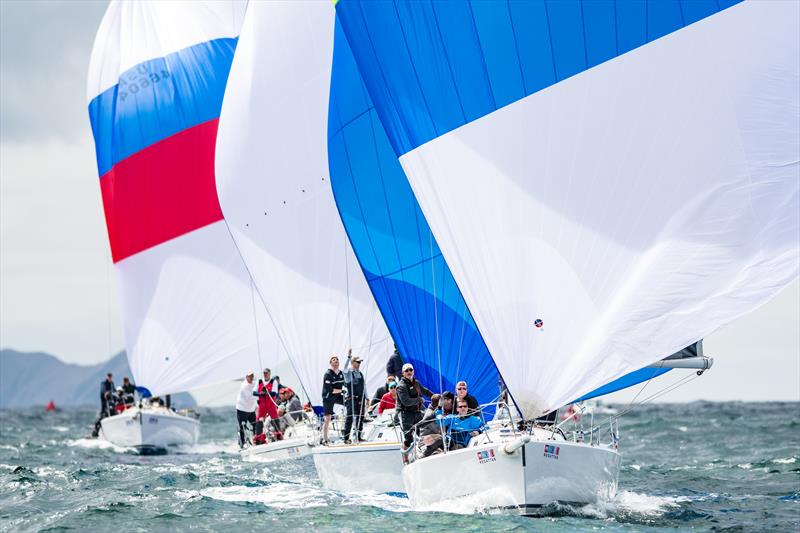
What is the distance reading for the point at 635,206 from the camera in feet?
37.4

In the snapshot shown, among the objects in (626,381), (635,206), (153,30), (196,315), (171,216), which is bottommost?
(626,381)

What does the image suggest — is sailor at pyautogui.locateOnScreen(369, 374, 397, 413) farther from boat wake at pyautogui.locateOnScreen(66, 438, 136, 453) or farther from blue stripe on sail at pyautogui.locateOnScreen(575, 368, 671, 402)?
boat wake at pyautogui.locateOnScreen(66, 438, 136, 453)

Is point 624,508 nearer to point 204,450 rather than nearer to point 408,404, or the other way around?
point 408,404

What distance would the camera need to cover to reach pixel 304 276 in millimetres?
20312

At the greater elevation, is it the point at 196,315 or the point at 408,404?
the point at 196,315

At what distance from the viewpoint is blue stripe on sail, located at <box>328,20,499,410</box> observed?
15.4m

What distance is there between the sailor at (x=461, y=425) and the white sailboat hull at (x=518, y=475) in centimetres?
62

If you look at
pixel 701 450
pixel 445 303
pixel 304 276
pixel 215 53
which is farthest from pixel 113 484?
pixel 701 450

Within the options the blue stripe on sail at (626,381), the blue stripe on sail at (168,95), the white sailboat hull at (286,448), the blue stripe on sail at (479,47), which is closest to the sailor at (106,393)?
the blue stripe on sail at (168,95)

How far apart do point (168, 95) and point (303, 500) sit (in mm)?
15332

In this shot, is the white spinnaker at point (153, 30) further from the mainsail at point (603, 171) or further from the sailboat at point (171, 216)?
the mainsail at point (603, 171)

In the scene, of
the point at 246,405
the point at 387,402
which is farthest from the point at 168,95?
the point at 387,402

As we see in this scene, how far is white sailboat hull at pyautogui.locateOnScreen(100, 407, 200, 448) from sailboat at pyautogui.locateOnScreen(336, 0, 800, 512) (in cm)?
1595

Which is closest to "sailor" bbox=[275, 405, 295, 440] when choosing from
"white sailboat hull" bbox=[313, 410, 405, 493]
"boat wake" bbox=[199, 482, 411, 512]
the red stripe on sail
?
"boat wake" bbox=[199, 482, 411, 512]
